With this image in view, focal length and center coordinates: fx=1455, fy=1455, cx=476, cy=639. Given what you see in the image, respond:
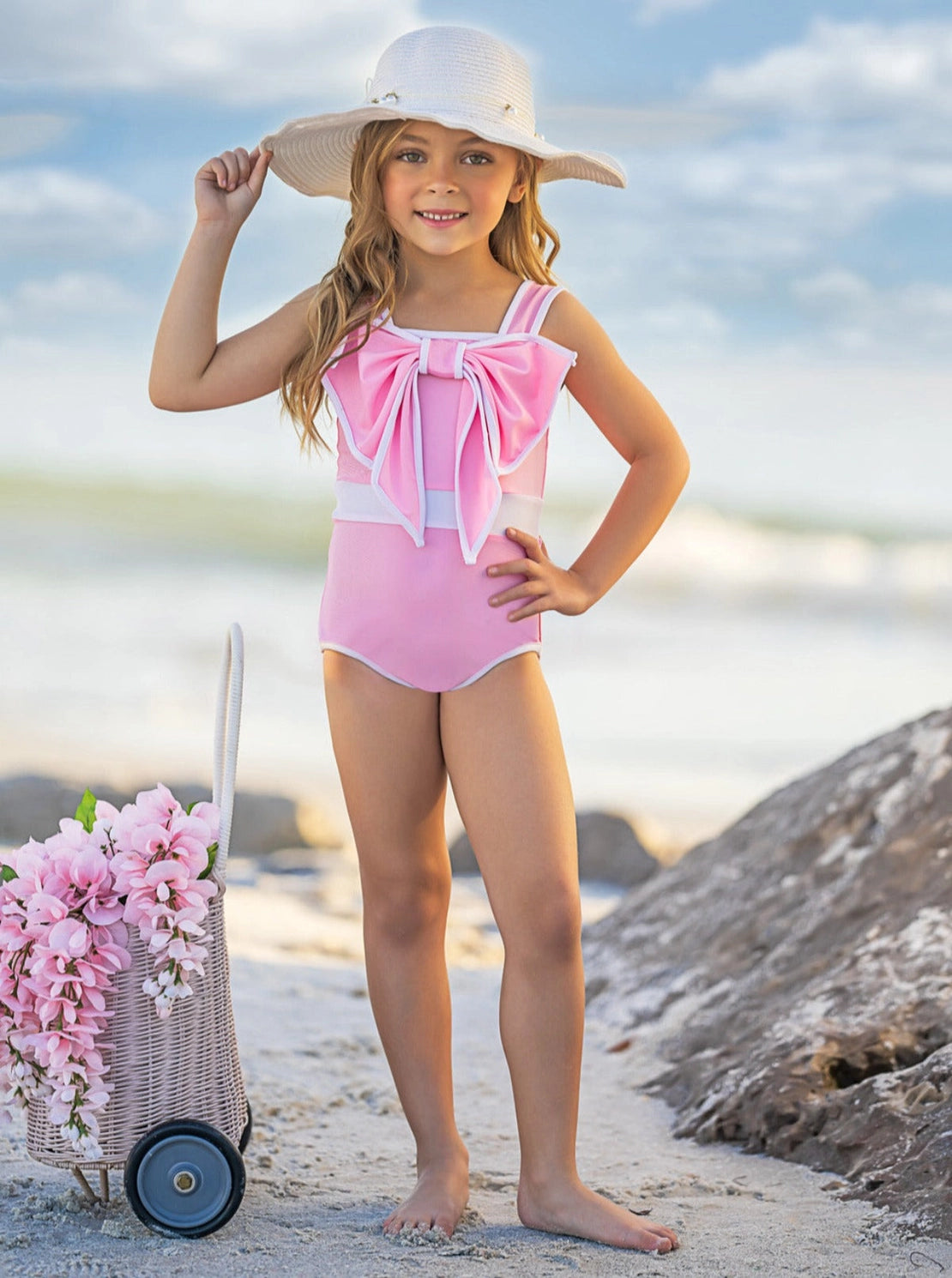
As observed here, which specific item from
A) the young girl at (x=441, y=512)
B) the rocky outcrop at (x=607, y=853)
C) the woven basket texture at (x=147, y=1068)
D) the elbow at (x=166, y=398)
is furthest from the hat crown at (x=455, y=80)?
the rocky outcrop at (x=607, y=853)

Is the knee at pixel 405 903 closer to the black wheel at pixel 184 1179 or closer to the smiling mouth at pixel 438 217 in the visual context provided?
the black wheel at pixel 184 1179

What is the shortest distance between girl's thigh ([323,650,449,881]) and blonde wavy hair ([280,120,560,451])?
1.55ft

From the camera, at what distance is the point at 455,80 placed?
Result: 260 centimetres

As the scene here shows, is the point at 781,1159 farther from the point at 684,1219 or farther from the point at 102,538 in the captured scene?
the point at 102,538

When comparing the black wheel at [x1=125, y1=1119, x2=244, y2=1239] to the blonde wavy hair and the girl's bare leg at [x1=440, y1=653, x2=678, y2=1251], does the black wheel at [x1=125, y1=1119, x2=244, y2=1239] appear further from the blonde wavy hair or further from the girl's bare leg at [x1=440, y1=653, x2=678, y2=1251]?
the blonde wavy hair

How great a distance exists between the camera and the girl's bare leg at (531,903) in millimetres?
2582

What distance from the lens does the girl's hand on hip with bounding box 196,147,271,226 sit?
2668mm

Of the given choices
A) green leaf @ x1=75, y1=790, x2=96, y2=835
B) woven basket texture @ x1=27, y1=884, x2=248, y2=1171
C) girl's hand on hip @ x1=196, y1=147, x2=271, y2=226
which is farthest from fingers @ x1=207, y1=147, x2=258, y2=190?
woven basket texture @ x1=27, y1=884, x2=248, y2=1171

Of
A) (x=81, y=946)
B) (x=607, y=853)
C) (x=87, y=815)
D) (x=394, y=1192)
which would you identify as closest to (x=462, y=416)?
(x=87, y=815)

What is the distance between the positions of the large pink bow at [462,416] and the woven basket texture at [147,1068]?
787 mm

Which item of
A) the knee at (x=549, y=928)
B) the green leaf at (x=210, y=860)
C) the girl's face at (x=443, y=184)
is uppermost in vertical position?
the girl's face at (x=443, y=184)

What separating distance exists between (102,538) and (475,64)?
1485 centimetres

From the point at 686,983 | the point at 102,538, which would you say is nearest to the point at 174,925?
the point at 686,983

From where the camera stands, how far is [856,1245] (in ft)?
8.07
